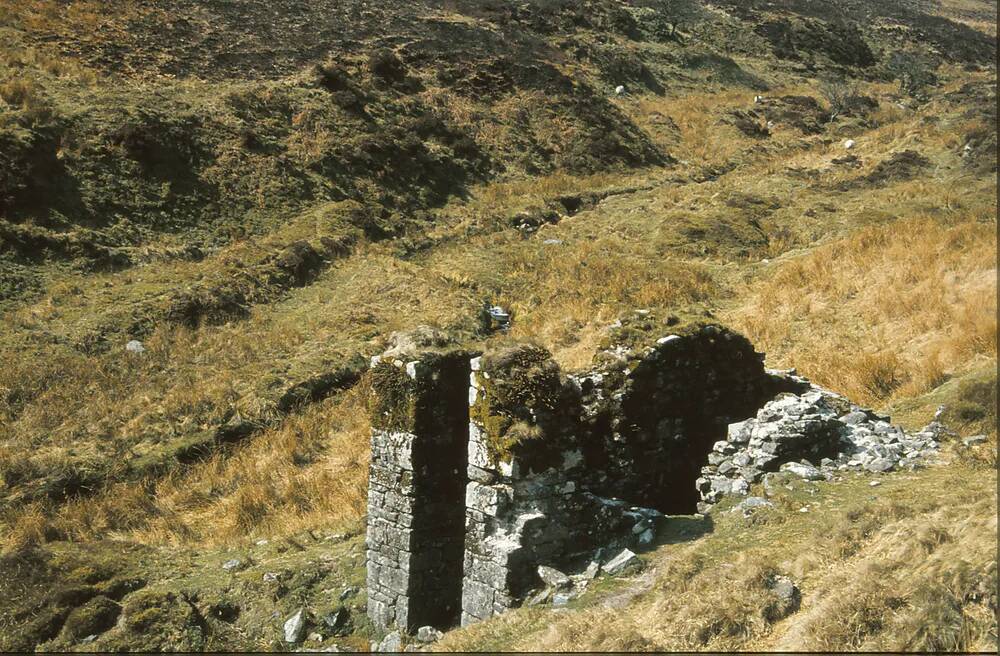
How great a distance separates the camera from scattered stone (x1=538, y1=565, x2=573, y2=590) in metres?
6.39

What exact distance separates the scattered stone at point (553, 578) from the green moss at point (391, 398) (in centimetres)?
191

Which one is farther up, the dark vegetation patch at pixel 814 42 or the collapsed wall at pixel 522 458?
the dark vegetation patch at pixel 814 42

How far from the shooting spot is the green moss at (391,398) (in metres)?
7.36

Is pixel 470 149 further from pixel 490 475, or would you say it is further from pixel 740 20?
pixel 740 20

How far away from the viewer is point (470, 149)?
111 ft

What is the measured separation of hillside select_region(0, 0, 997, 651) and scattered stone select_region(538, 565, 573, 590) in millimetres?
308

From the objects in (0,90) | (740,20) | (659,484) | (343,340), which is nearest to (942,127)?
(343,340)

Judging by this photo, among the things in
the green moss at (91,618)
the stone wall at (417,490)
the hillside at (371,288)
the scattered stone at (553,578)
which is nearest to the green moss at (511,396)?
the stone wall at (417,490)

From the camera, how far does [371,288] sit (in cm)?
1986

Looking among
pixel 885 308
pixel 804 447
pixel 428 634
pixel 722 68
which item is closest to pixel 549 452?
pixel 428 634

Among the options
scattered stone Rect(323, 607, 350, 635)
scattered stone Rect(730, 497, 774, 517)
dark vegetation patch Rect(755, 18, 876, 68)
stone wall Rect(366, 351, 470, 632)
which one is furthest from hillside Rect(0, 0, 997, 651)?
dark vegetation patch Rect(755, 18, 876, 68)

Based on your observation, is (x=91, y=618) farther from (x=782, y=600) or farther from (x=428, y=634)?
(x=782, y=600)

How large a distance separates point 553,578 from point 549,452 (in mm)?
1112

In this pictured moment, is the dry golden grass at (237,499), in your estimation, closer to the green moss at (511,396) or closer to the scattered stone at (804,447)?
the green moss at (511,396)
